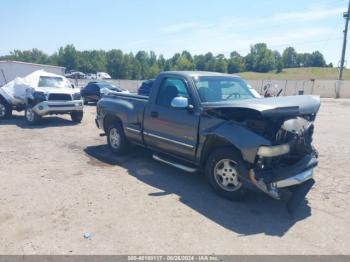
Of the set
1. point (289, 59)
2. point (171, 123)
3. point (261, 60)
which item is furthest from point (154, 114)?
point (289, 59)

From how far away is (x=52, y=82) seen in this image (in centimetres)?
1209

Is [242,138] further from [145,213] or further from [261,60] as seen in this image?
[261,60]

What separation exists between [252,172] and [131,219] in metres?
1.73

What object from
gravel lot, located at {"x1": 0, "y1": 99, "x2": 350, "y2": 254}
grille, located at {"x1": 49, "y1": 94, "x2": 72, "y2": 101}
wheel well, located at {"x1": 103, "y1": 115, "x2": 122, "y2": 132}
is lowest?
gravel lot, located at {"x1": 0, "y1": 99, "x2": 350, "y2": 254}

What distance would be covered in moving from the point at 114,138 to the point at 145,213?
326cm

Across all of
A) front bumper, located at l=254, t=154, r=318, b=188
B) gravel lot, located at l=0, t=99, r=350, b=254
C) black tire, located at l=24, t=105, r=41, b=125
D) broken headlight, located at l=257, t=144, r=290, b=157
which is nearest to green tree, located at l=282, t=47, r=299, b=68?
black tire, located at l=24, t=105, r=41, b=125

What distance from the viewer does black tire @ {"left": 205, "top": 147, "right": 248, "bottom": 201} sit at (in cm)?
452

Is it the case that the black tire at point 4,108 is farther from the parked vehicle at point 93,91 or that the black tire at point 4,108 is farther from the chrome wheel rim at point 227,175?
the chrome wheel rim at point 227,175

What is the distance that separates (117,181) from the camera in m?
5.46

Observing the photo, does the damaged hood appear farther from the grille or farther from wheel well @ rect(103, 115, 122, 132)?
the grille

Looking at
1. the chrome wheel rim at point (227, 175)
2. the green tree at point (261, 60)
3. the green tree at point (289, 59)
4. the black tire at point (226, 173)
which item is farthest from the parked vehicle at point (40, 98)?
the green tree at point (289, 59)

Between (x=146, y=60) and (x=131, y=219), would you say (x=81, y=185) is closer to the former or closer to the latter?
(x=131, y=219)

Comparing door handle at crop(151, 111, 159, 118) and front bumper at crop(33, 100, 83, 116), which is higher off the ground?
door handle at crop(151, 111, 159, 118)

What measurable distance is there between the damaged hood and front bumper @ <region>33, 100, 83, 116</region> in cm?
775
